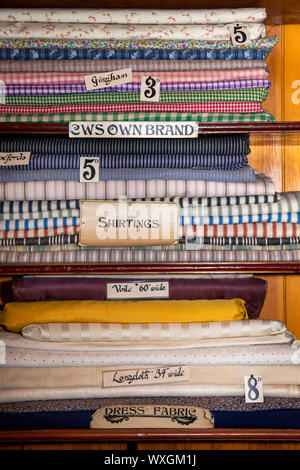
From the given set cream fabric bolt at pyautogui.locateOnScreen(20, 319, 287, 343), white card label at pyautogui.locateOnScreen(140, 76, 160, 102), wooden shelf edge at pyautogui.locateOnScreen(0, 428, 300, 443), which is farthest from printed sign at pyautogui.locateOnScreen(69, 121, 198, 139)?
wooden shelf edge at pyautogui.locateOnScreen(0, 428, 300, 443)

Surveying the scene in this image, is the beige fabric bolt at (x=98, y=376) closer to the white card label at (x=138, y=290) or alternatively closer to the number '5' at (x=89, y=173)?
the white card label at (x=138, y=290)

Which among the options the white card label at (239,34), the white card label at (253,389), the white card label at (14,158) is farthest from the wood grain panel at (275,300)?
the white card label at (14,158)

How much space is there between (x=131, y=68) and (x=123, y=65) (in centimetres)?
3

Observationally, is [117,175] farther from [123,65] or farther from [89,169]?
[123,65]

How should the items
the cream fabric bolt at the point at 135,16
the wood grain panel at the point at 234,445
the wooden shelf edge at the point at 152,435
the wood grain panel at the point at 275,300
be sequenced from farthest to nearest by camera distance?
the wood grain panel at the point at 275,300, the wood grain panel at the point at 234,445, the cream fabric bolt at the point at 135,16, the wooden shelf edge at the point at 152,435

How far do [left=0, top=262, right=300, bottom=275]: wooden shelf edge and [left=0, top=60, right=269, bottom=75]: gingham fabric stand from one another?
583 mm

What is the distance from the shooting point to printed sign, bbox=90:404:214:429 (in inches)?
47.4

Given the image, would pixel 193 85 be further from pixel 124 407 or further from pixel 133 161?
pixel 124 407

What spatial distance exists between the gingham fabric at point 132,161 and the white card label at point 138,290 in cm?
35

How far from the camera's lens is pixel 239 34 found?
138 cm

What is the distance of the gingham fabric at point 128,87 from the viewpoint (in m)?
1.36

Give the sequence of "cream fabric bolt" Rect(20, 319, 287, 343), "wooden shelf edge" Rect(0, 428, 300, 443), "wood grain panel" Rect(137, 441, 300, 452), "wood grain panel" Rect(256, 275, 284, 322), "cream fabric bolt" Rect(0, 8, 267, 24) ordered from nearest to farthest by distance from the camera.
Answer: "wooden shelf edge" Rect(0, 428, 300, 443), "cream fabric bolt" Rect(20, 319, 287, 343), "cream fabric bolt" Rect(0, 8, 267, 24), "wood grain panel" Rect(137, 441, 300, 452), "wood grain panel" Rect(256, 275, 284, 322)

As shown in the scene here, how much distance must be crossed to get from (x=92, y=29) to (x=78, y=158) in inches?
15.5

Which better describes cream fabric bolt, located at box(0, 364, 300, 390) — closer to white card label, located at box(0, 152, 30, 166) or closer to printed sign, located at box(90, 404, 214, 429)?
printed sign, located at box(90, 404, 214, 429)
